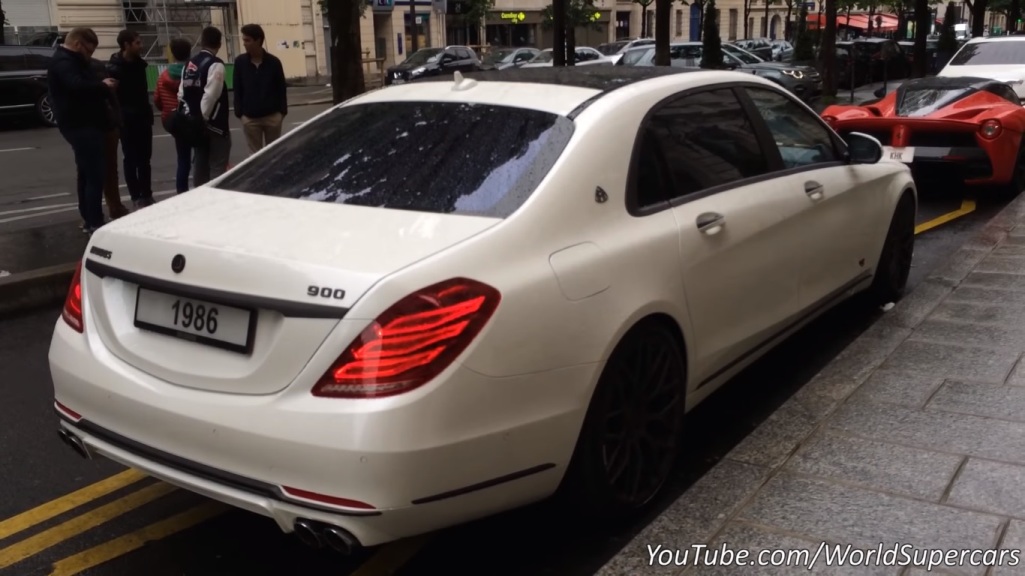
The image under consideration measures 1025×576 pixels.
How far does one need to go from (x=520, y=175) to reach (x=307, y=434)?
45.2 inches

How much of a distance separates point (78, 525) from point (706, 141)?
2874 mm

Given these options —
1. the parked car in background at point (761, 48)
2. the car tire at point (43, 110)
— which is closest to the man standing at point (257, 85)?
the car tire at point (43, 110)

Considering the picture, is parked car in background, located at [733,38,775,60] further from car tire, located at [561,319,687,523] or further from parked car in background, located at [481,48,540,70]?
car tire, located at [561,319,687,523]

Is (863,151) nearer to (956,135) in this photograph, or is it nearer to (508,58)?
(956,135)

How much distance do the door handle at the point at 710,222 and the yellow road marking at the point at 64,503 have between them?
236 cm

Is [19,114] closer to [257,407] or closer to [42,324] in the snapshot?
[42,324]

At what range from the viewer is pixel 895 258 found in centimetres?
608

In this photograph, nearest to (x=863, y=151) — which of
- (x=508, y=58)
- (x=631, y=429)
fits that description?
(x=631, y=429)

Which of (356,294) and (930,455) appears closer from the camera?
(356,294)

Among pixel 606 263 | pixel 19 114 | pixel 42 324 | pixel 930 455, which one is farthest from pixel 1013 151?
pixel 19 114

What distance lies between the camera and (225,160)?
9586mm

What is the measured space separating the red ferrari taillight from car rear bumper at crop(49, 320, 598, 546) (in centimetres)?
819

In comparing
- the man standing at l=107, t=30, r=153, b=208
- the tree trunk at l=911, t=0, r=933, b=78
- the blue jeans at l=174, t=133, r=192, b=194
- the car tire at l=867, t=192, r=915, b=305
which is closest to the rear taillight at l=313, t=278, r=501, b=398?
the car tire at l=867, t=192, r=915, b=305

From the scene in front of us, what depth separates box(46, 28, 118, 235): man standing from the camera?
26.3ft
